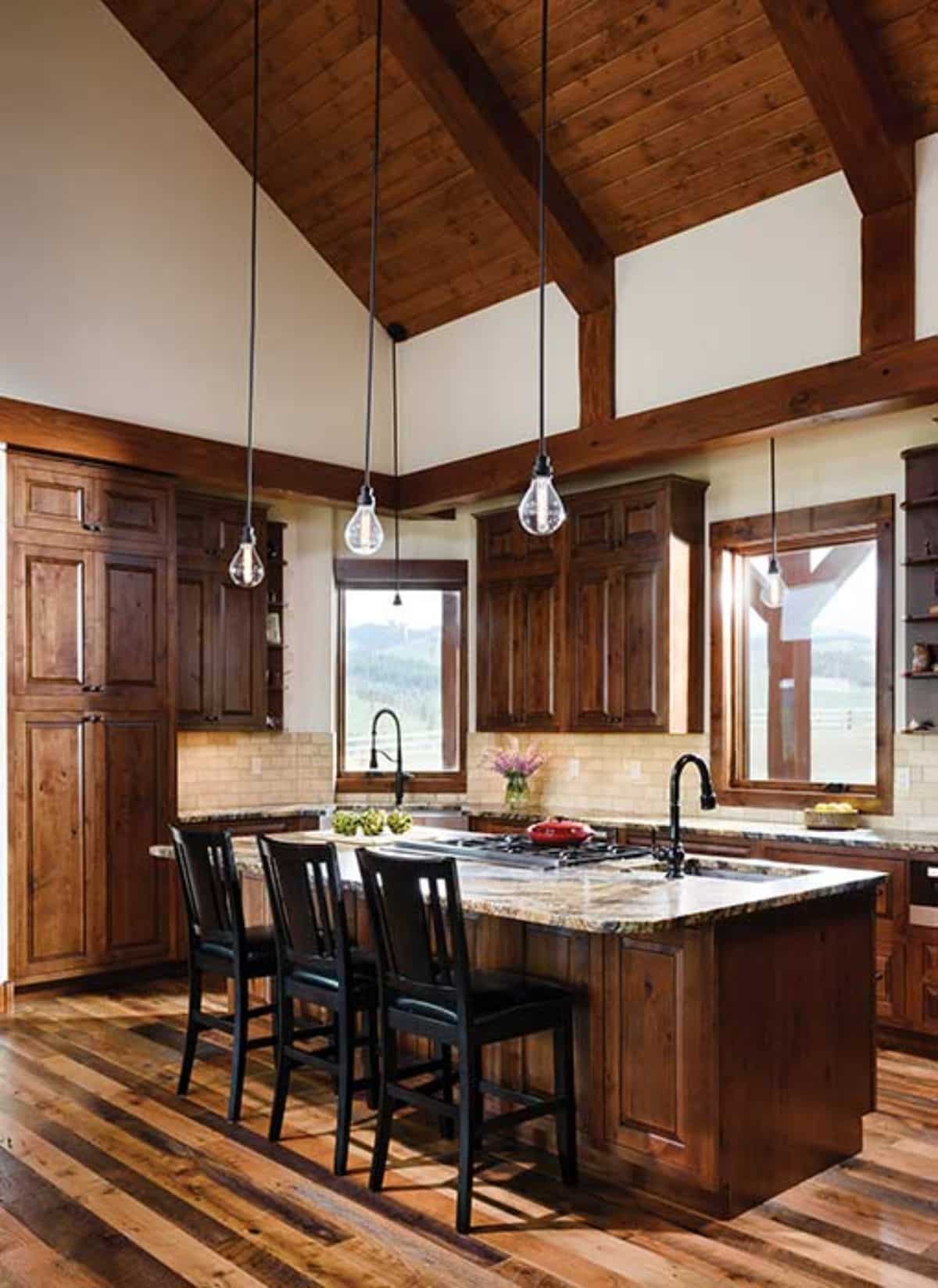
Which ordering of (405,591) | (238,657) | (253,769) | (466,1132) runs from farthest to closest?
1. (405,591)
2. (253,769)
3. (238,657)
4. (466,1132)

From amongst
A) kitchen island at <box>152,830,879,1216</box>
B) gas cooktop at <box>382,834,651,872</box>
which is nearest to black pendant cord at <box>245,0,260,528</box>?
gas cooktop at <box>382,834,651,872</box>

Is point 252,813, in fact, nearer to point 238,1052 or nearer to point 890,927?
point 238,1052

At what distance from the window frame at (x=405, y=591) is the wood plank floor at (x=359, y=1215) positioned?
10.9 feet

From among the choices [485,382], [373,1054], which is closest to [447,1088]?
[373,1054]

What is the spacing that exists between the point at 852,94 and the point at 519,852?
3358 millimetres

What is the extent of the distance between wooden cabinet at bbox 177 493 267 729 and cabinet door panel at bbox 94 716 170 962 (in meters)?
0.42

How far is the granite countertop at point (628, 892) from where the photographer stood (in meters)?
3.18

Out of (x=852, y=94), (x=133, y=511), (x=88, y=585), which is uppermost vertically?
(x=852, y=94)

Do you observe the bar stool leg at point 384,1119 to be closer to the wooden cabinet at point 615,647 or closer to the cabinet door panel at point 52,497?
the wooden cabinet at point 615,647

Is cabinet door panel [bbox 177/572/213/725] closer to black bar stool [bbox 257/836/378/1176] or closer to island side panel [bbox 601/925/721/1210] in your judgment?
black bar stool [bbox 257/836/378/1176]

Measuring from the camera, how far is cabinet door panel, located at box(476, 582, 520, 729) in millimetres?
7164

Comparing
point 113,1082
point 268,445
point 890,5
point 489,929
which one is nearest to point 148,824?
point 113,1082

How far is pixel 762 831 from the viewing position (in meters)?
5.54

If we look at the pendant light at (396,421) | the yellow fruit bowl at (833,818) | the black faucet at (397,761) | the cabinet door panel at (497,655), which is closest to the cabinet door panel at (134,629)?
the black faucet at (397,761)
